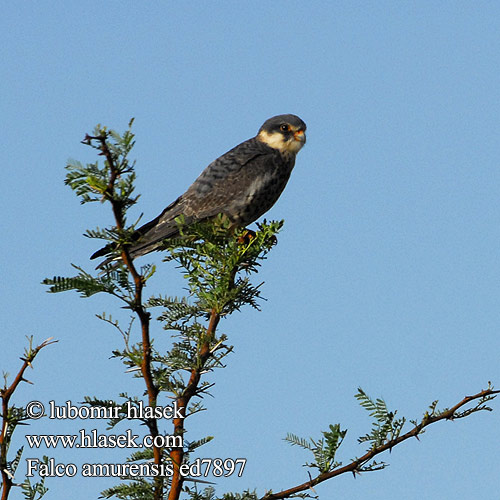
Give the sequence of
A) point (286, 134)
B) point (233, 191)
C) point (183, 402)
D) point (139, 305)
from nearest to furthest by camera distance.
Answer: point (139, 305) → point (183, 402) → point (233, 191) → point (286, 134)

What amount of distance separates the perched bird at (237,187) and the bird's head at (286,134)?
0.4 inches

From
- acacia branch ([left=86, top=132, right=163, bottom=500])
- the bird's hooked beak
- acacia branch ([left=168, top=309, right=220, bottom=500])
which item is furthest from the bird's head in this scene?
acacia branch ([left=86, top=132, right=163, bottom=500])

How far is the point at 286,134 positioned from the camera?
25.3 ft

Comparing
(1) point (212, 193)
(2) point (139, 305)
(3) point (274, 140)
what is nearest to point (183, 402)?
(2) point (139, 305)

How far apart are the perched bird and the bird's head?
11 mm

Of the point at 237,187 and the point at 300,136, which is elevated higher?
the point at 300,136

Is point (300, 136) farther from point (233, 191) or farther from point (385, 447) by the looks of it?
point (385, 447)

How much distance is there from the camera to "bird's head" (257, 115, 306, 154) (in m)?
7.68

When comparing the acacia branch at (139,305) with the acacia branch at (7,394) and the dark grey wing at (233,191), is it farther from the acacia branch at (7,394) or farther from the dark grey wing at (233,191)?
the dark grey wing at (233,191)

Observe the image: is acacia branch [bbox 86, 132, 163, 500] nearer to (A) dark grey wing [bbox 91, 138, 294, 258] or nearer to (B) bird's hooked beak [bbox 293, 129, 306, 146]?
(A) dark grey wing [bbox 91, 138, 294, 258]

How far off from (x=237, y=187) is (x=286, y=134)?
1131mm

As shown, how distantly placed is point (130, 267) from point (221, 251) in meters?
1.14

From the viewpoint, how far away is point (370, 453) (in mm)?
3406

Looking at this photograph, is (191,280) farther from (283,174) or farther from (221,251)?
(283,174)
